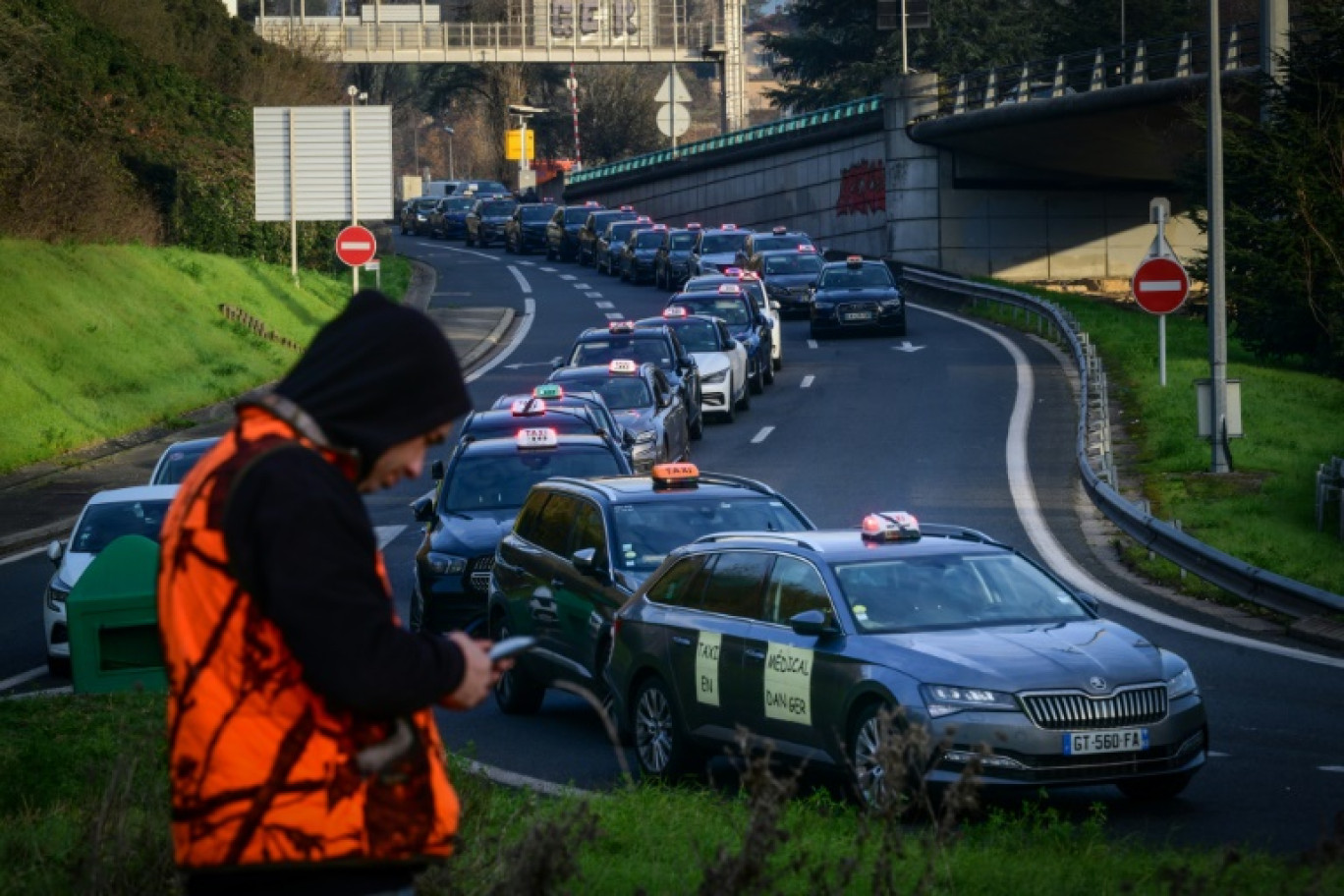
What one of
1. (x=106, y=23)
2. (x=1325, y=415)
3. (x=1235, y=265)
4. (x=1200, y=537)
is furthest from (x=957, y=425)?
(x=106, y=23)

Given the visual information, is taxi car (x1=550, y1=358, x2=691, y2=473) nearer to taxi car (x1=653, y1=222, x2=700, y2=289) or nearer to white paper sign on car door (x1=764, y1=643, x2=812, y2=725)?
white paper sign on car door (x1=764, y1=643, x2=812, y2=725)

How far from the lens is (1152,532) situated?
19.7 meters

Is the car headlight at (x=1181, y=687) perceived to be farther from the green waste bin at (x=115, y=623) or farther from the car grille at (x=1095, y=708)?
the green waste bin at (x=115, y=623)

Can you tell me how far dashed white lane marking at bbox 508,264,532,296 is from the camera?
62.8 metres

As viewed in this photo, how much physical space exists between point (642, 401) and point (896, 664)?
17.1 meters

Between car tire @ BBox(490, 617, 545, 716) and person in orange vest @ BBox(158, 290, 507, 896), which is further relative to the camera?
car tire @ BBox(490, 617, 545, 716)

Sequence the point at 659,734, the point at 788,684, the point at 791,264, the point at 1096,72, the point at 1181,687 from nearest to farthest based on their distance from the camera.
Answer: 1. the point at 1181,687
2. the point at 788,684
3. the point at 659,734
4. the point at 791,264
5. the point at 1096,72

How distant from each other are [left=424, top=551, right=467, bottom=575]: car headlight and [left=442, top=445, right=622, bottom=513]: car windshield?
103cm

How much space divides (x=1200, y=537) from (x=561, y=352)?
25.3m

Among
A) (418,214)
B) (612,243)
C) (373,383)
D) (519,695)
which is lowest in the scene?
(519,695)

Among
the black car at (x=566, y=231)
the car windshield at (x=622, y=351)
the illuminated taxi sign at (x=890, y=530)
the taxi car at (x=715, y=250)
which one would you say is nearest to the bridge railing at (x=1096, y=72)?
the taxi car at (x=715, y=250)

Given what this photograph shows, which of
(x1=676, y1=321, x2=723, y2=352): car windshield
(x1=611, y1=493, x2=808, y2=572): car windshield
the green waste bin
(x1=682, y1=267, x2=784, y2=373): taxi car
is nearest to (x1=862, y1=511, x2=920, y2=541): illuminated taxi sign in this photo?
(x1=611, y1=493, x2=808, y2=572): car windshield

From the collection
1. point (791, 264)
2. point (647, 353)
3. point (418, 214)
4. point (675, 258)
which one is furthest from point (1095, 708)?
point (418, 214)

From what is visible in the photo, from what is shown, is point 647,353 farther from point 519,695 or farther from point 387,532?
point 519,695
